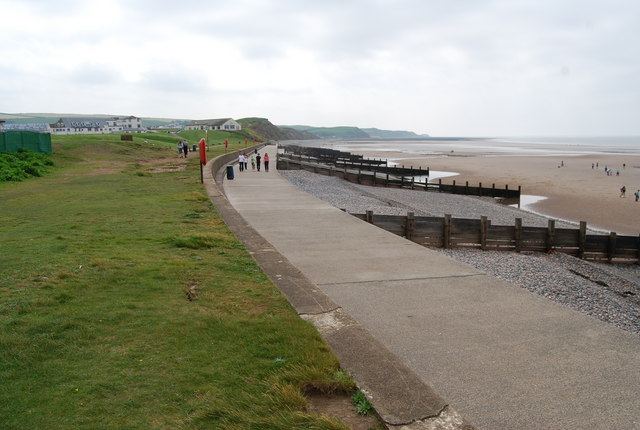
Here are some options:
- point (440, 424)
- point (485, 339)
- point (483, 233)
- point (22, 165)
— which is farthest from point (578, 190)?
point (440, 424)

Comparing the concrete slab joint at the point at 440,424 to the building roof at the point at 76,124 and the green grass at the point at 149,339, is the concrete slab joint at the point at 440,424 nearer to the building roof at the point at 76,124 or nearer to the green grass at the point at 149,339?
the green grass at the point at 149,339

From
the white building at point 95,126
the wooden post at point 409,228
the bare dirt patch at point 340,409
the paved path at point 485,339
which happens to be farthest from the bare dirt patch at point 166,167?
the white building at point 95,126

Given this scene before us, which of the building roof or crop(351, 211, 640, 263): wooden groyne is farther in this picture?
the building roof

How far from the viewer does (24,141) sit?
29.1 metres

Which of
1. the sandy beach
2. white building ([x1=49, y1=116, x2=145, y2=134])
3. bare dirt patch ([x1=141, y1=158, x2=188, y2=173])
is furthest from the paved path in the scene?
white building ([x1=49, y1=116, x2=145, y2=134])

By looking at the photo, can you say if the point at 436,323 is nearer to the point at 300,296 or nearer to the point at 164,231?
the point at 300,296

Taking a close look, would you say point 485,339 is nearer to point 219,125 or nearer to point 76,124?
point 76,124

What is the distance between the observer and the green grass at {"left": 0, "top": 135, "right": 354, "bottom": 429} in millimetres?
3340

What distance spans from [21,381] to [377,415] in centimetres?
280

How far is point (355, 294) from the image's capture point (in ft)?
20.6

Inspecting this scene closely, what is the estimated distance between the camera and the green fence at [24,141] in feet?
90.9

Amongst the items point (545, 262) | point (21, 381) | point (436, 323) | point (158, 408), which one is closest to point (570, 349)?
point (436, 323)

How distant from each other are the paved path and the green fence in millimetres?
26501

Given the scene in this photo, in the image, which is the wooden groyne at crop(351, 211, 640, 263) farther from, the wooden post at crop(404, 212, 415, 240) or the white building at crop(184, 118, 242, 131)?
the white building at crop(184, 118, 242, 131)
